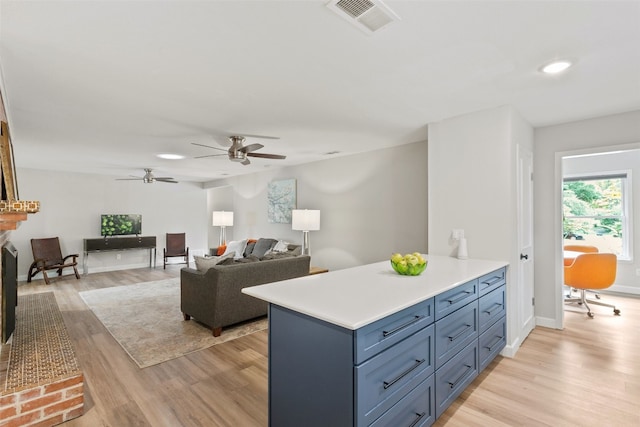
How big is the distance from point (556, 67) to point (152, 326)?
462 centimetres

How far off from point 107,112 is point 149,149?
1738mm

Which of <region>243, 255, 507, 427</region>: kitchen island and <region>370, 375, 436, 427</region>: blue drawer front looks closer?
<region>243, 255, 507, 427</region>: kitchen island

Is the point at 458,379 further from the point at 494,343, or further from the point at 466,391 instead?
the point at 494,343

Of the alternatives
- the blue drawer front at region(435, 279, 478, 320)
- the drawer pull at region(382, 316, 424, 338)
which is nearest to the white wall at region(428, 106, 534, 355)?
the blue drawer front at region(435, 279, 478, 320)

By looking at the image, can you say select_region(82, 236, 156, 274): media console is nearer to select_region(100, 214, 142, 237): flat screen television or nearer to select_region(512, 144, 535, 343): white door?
select_region(100, 214, 142, 237): flat screen television

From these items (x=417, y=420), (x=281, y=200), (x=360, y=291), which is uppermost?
(x=281, y=200)

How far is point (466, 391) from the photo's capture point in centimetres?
236

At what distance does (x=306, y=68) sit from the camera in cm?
220

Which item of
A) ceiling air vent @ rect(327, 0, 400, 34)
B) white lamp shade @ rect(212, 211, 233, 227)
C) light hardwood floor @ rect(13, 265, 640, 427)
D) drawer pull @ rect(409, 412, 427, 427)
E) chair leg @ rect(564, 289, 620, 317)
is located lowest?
light hardwood floor @ rect(13, 265, 640, 427)

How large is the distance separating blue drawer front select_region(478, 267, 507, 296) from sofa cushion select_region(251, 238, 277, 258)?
417cm

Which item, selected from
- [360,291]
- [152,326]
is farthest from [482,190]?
[152,326]

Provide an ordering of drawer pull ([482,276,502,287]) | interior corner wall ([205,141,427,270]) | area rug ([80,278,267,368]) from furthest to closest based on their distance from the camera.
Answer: interior corner wall ([205,141,427,270]) → area rug ([80,278,267,368]) → drawer pull ([482,276,502,287])

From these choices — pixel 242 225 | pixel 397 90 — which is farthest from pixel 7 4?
pixel 242 225

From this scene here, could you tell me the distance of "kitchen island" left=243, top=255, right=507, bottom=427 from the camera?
1.40 meters
